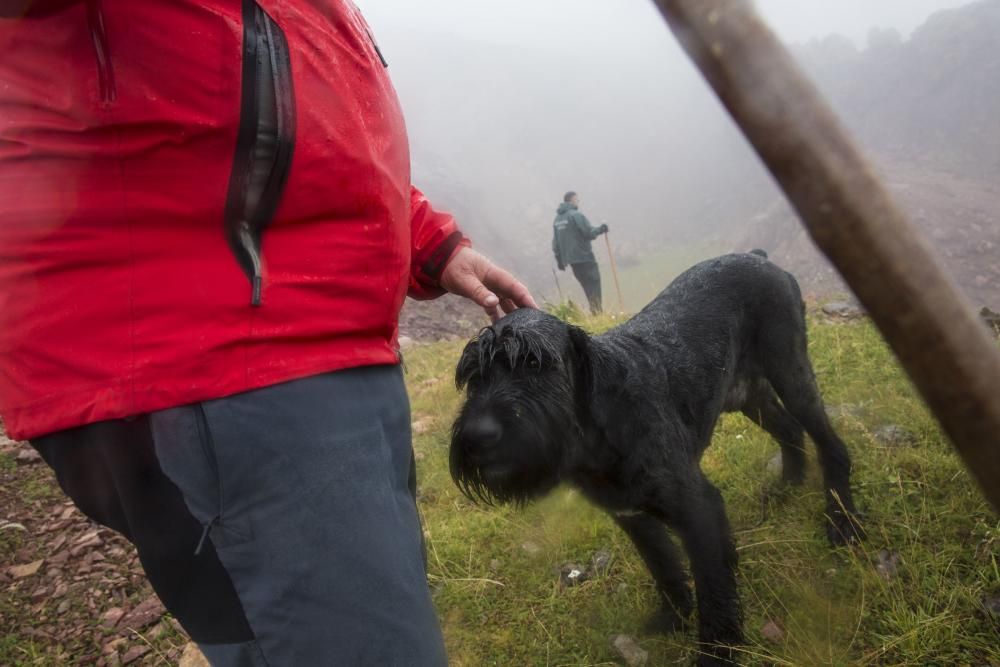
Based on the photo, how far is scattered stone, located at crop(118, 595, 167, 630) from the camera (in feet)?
11.0

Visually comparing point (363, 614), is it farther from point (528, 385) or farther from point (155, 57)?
point (528, 385)

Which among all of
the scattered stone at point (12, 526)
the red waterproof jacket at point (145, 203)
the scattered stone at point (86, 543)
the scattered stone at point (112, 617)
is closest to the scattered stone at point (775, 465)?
the red waterproof jacket at point (145, 203)

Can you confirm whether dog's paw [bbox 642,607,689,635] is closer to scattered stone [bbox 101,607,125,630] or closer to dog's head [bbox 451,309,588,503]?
dog's head [bbox 451,309,588,503]

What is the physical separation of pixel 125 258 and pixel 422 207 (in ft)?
3.11

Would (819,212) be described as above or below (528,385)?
above

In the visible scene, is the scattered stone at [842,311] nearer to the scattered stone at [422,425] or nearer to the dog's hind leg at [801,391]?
the dog's hind leg at [801,391]

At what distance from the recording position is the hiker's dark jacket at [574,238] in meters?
12.2

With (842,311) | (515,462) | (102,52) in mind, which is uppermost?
(102,52)

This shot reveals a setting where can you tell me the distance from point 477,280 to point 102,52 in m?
1.17

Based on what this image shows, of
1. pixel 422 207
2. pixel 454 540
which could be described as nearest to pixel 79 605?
pixel 454 540

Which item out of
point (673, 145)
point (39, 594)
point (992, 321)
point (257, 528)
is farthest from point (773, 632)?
point (673, 145)

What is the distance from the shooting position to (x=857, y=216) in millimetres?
552

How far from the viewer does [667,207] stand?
1800 inches

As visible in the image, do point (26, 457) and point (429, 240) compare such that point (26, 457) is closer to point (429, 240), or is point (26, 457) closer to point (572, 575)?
point (572, 575)
